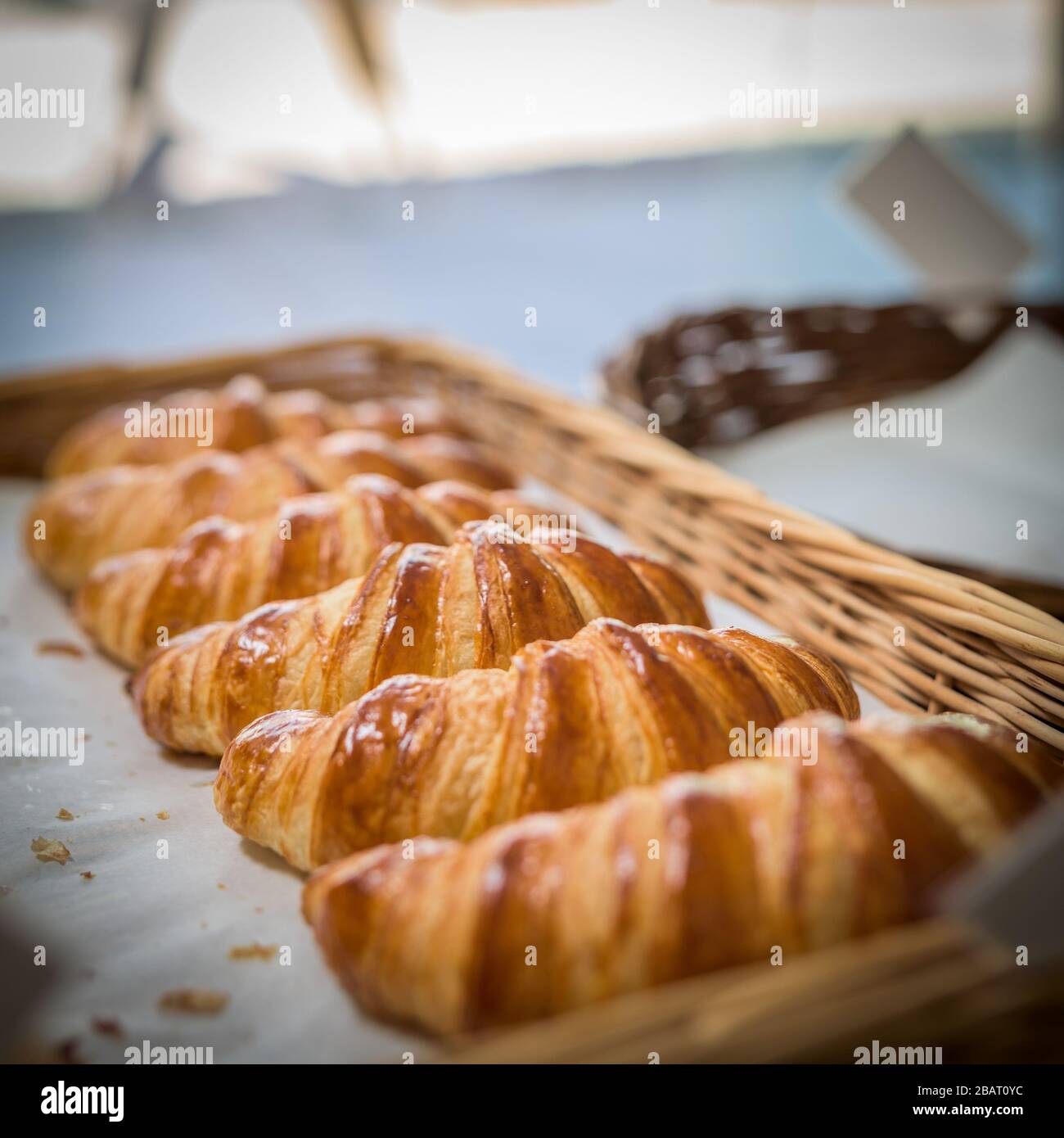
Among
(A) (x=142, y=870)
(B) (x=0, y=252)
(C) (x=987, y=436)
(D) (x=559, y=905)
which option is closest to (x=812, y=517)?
(D) (x=559, y=905)

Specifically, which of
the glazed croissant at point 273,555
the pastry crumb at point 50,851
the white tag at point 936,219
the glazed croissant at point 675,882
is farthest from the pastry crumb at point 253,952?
the white tag at point 936,219

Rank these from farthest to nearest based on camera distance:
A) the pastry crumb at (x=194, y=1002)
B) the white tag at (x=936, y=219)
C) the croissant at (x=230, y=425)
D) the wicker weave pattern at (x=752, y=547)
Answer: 1. the white tag at (x=936, y=219)
2. the croissant at (x=230, y=425)
3. the wicker weave pattern at (x=752, y=547)
4. the pastry crumb at (x=194, y=1002)

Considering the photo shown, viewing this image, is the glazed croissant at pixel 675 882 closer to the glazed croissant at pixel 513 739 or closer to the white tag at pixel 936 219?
the glazed croissant at pixel 513 739

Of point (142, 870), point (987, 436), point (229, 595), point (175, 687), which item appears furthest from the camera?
point (987, 436)

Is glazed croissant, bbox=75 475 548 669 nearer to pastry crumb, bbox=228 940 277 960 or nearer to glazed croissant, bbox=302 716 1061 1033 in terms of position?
pastry crumb, bbox=228 940 277 960

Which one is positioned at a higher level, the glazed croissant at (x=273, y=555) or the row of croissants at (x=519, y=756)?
the glazed croissant at (x=273, y=555)
